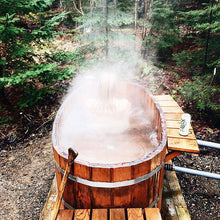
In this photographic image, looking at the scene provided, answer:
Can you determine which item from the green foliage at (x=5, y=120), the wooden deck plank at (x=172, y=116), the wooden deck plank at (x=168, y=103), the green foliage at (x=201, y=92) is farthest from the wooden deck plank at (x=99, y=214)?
the green foliage at (x=5, y=120)

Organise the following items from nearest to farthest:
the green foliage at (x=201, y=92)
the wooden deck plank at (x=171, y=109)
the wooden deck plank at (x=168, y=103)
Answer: the wooden deck plank at (x=171, y=109) < the wooden deck plank at (x=168, y=103) < the green foliage at (x=201, y=92)

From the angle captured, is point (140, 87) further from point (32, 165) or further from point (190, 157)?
point (32, 165)

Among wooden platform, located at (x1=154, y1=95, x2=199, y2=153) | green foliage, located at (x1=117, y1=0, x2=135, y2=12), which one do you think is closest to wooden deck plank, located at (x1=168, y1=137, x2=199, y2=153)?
wooden platform, located at (x1=154, y1=95, x2=199, y2=153)

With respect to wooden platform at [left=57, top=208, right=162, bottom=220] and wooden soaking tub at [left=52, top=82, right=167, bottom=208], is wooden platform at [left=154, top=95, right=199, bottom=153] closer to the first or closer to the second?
wooden soaking tub at [left=52, top=82, right=167, bottom=208]

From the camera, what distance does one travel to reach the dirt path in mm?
2896

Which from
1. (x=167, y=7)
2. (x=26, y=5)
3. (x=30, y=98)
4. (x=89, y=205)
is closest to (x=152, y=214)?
(x=89, y=205)

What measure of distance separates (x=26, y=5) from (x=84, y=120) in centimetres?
253

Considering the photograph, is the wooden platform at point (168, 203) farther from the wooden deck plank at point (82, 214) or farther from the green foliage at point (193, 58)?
the green foliage at point (193, 58)

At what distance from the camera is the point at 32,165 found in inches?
146

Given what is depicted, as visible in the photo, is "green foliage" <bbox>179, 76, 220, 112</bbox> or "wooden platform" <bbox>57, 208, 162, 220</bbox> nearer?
"wooden platform" <bbox>57, 208, 162, 220</bbox>

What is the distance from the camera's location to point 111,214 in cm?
177

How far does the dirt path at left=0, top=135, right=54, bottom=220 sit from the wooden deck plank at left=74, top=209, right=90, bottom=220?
1319 mm

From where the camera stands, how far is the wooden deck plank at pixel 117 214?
1.74 metres

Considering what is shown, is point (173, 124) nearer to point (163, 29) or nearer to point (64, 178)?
point (64, 178)
